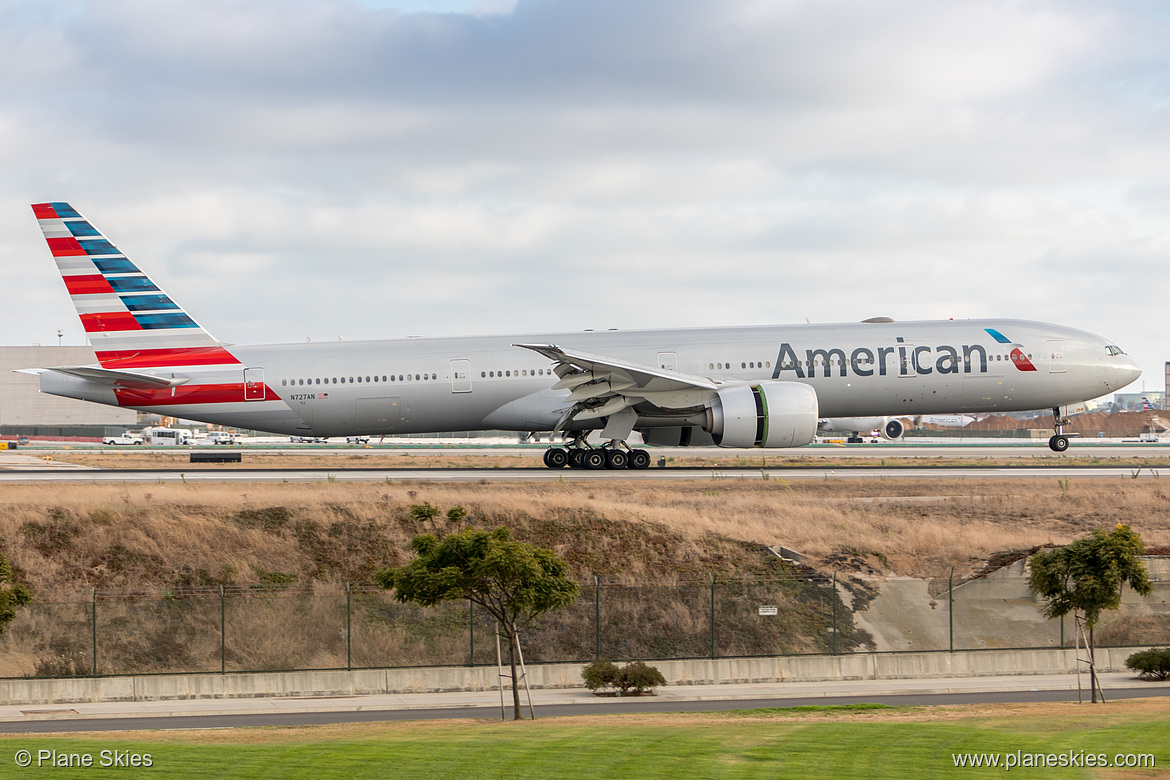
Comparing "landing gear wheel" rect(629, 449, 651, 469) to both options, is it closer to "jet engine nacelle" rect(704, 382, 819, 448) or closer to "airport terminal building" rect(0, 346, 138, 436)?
"jet engine nacelle" rect(704, 382, 819, 448)

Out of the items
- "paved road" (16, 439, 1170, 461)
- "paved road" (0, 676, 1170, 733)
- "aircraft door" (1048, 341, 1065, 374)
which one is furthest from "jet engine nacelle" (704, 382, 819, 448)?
"paved road" (16, 439, 1170, 461)

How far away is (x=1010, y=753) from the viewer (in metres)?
14.7

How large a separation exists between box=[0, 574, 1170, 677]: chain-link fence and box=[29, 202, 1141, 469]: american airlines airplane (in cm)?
889

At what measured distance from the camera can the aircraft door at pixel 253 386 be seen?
36219mm

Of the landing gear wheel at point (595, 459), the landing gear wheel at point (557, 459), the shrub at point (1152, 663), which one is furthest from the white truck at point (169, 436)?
the shrub at point (1152, 663)

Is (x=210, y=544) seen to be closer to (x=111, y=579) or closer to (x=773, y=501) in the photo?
(x=111, y=579)

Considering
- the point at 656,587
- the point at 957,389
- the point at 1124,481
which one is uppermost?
the point at 957,389

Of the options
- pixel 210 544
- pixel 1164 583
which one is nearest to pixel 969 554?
pixel 1164 583

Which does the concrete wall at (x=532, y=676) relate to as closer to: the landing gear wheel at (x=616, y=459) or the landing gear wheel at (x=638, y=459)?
the landing gear wheel at (x=616, y=459)

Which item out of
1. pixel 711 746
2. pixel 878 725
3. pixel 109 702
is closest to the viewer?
pixel 711 746

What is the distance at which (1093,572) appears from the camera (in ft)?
70.8

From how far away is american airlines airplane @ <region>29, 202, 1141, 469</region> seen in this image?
36219mm

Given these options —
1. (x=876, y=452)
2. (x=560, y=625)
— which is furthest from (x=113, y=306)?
(x=876, y=452)

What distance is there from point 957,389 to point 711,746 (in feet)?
80.2
